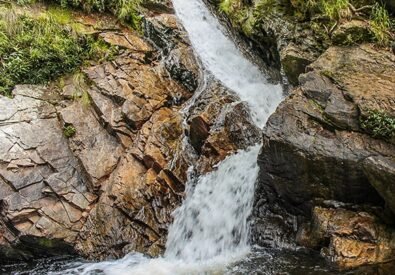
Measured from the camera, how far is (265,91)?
1041 centimetres

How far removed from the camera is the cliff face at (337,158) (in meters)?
6.34

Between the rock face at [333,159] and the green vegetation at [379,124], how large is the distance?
88 mm

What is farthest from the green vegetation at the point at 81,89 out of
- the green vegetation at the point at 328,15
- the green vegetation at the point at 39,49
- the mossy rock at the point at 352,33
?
the mossy rock at the point at 352,33

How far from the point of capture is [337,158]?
21.1 ft

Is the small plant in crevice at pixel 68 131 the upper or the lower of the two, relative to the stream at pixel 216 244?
upper

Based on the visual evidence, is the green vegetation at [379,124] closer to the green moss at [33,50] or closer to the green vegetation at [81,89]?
the green vegetation at [81,89]

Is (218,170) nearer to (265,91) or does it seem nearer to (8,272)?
(265,91)

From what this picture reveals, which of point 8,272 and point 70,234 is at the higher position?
point 70,234

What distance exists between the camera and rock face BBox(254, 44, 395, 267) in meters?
6.30

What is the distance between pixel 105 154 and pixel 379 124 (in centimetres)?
576

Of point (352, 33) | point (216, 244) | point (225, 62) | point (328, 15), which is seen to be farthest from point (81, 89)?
point (352, 33)

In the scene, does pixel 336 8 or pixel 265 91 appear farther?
pixel 265 91

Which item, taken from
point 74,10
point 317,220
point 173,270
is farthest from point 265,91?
point 74,10

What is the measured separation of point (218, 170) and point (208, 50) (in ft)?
15.0
